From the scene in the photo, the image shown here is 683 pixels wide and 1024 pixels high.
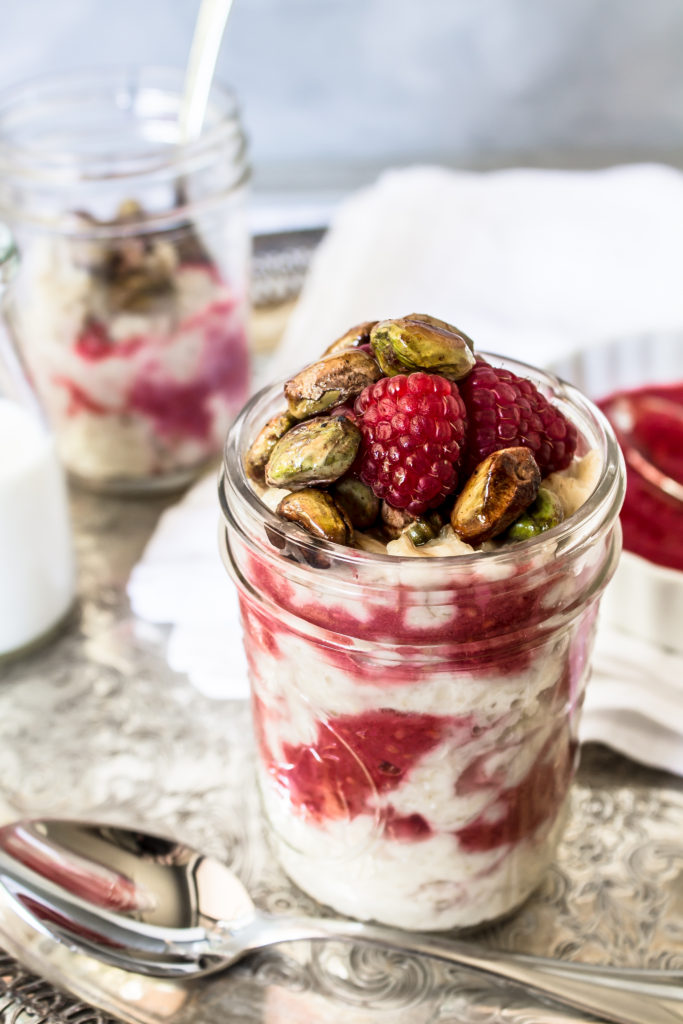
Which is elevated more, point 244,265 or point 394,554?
point 394,554

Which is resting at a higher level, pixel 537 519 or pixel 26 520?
pixel 537 519

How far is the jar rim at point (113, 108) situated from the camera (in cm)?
130

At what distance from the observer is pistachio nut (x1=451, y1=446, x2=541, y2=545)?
2.23 feet

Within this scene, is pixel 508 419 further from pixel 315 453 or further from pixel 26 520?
pixel 26 520

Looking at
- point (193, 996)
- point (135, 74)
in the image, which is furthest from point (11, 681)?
point (135, 74)

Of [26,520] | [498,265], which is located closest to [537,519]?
[26,520]

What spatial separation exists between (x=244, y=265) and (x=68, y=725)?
652 millimetres

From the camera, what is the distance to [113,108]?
158 centimetres

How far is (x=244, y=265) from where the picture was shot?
1.46 metres

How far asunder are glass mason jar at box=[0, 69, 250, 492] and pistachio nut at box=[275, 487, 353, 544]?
658mm

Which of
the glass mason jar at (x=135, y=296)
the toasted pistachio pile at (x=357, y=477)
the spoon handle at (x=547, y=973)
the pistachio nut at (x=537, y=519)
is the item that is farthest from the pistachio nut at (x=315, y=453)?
the glass mason jar at (x=135, y=296)

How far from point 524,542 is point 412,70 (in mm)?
1841

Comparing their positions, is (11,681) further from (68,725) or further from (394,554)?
(394,554)

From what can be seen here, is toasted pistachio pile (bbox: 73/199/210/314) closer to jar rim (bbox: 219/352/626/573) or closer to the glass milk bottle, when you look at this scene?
the glass milk bottle
